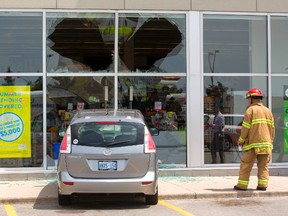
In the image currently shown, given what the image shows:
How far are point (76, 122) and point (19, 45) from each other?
4.23 meters

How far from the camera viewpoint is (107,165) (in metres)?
8.35

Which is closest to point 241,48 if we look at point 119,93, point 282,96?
point 282,96

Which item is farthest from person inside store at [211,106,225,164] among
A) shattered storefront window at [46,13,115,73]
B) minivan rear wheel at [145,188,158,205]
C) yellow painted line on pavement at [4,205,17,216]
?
yellow painted line on pavement at [4,205,17,216]

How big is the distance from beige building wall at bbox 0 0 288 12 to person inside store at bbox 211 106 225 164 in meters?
2.58

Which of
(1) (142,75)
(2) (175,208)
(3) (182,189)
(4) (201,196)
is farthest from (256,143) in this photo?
(1) (142,75)

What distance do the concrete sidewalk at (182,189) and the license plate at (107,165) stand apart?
1467 mm

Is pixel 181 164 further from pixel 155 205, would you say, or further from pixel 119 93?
pixel 155 205

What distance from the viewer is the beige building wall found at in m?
11.7

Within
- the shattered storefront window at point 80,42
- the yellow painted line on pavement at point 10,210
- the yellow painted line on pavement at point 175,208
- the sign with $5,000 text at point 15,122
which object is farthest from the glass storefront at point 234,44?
the yellow painted line on pavement at point 10,210

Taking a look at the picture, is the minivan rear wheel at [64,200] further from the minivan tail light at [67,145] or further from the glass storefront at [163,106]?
the glass storefront at [163,106]

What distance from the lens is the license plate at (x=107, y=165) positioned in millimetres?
8344

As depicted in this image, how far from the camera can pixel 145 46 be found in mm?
12570

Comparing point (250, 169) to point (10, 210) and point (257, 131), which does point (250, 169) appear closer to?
point (257, 131)

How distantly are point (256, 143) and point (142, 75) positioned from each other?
A: 12.4 ft
